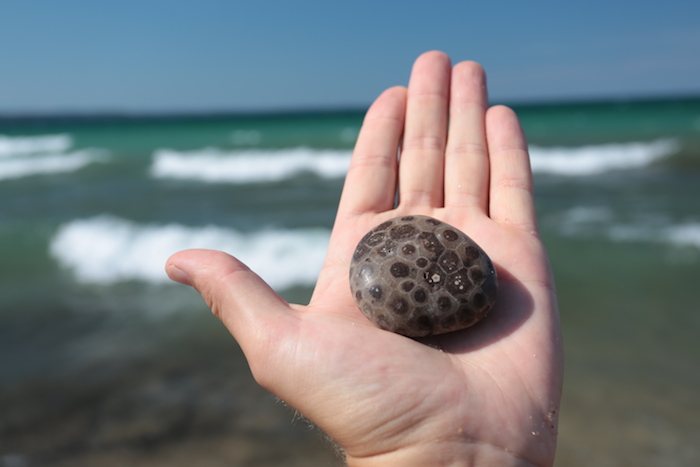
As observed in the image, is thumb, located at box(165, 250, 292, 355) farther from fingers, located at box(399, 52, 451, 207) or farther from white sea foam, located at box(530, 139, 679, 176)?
white sea foam, located at box(530, 139, 679, 176)

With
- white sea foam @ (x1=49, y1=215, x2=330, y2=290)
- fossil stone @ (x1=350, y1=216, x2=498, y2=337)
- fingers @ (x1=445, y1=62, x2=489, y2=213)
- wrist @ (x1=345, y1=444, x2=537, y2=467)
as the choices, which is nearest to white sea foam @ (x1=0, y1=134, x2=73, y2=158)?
white sea foam @ (x1=49, y1=215, x2=330, y2=290)

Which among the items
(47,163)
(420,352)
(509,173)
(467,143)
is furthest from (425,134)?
(47,163)

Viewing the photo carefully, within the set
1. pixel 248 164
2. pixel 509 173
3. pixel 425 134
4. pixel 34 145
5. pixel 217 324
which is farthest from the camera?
pixel 34 145

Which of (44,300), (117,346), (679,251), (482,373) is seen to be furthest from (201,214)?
(482,373)

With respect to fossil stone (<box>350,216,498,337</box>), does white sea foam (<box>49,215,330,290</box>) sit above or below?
below

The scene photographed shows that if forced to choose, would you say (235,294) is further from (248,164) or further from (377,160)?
(248,164)

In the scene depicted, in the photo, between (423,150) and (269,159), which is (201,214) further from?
(269,159)

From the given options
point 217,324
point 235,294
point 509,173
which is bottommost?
point 217,324
